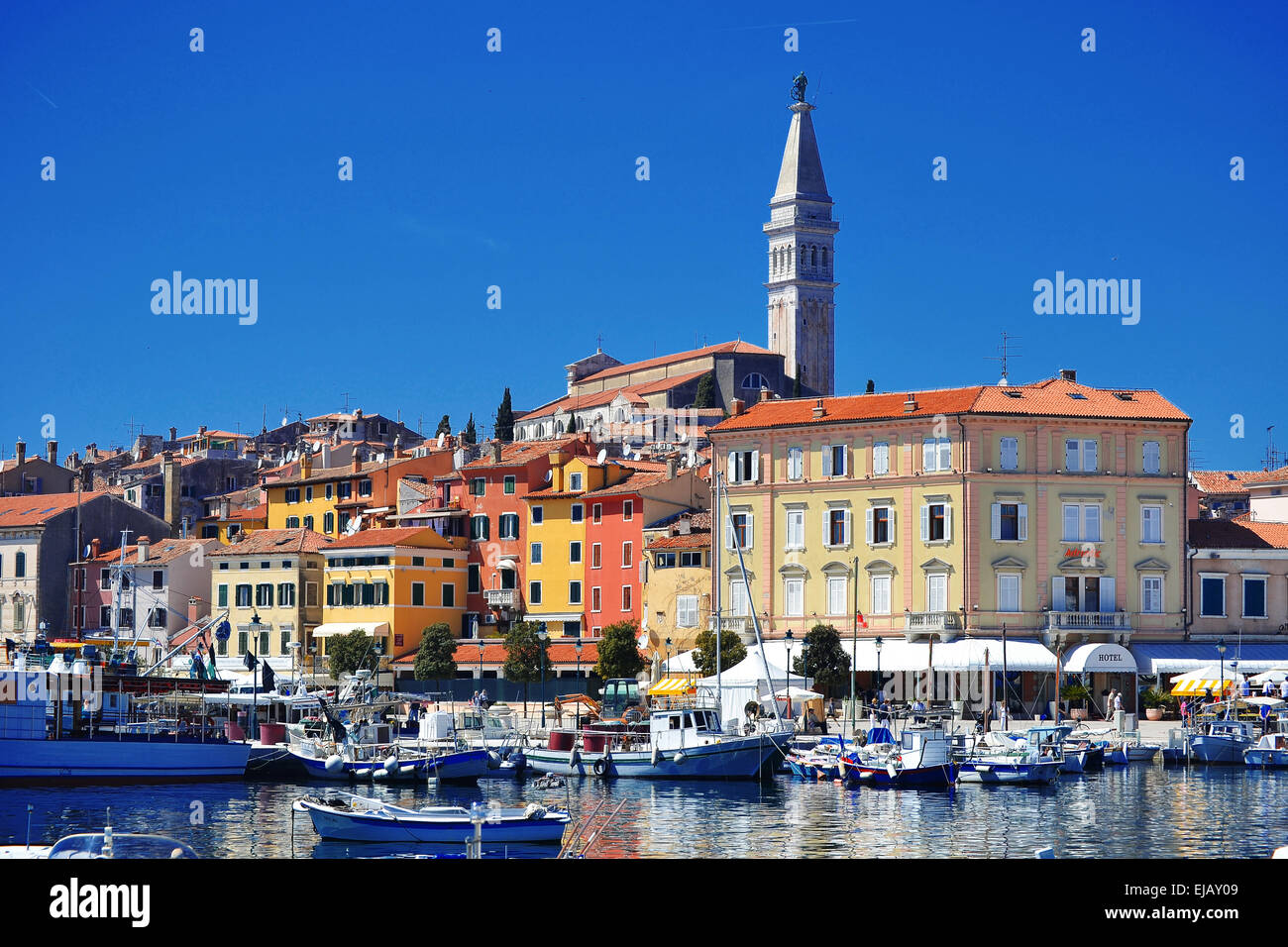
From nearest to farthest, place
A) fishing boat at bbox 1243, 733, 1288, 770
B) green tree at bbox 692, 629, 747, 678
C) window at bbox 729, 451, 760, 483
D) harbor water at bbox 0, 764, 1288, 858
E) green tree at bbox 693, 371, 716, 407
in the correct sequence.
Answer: harbor water at bbox 0, 764, 1288, 858
fishing boat at bbox 1243, 733, 1288, 770
green tree at bbox 692, 629, 747, 678
window at bbox 729, 451, 760, 483
green tree at bbox 693, 371, 716, 407

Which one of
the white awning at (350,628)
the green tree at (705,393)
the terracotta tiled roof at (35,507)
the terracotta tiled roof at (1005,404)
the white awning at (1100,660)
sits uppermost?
the green tree at (705,393)

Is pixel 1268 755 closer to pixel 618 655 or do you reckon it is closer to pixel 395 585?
pixel 618 655

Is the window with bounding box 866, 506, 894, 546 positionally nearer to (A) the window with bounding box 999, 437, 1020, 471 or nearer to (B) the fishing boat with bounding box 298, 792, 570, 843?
(A) the window with bounding box 999, 437, 1020, 471

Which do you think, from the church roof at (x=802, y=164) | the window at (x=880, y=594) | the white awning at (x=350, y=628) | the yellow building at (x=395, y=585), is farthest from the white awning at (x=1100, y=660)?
the church roof at (x=802, y=164)

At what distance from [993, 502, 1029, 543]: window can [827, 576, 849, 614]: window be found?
19.6 feet

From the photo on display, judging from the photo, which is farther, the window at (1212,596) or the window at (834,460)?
the window at (834,460)

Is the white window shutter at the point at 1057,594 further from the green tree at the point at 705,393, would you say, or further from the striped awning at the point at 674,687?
the green tree at the point at 705,393

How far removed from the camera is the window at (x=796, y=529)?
6381 centimetres

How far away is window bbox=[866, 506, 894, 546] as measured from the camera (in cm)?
6206

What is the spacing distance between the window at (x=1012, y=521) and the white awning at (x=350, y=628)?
28.5 meters

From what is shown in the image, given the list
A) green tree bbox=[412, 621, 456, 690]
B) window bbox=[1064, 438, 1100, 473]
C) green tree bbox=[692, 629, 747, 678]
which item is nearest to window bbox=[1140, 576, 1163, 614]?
window bbox=[1064, 438, 1100, 473]
